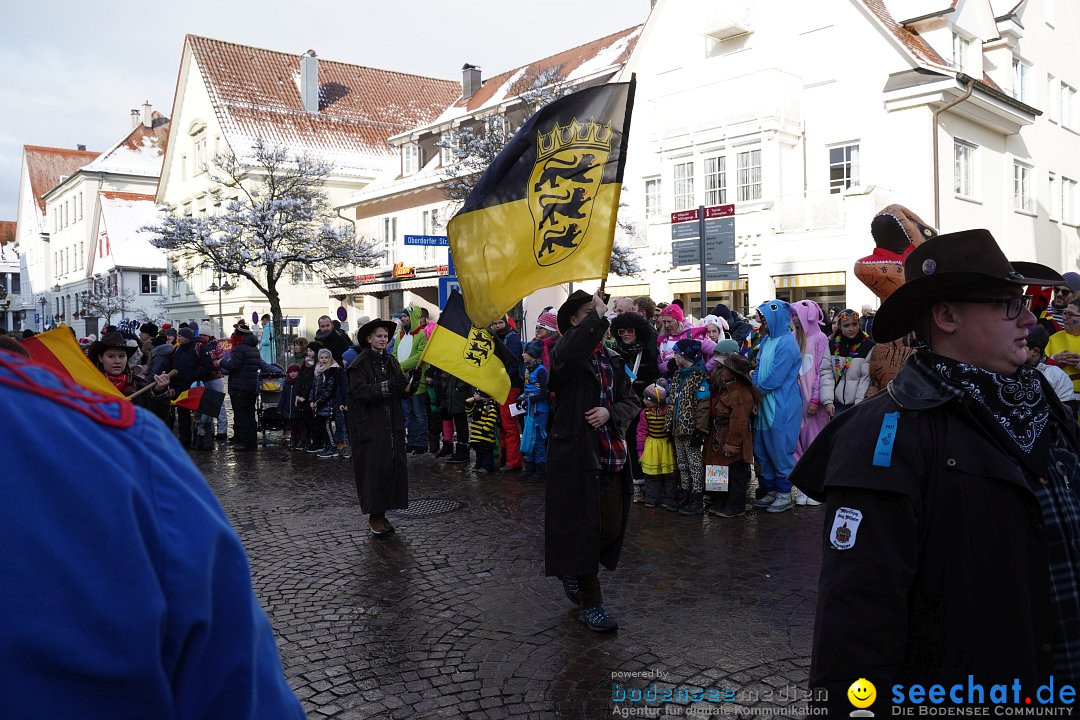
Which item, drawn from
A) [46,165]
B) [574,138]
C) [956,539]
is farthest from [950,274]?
[46,165]

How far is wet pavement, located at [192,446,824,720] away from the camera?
432 cm

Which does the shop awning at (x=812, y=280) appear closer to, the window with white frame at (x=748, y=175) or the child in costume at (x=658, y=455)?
the window with white frame at (x=748, y=175)

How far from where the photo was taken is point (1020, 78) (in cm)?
2606

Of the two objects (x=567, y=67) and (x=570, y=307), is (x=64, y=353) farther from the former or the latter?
(x=567, y=67)

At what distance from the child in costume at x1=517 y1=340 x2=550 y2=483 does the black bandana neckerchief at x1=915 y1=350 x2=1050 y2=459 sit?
8.00 metres

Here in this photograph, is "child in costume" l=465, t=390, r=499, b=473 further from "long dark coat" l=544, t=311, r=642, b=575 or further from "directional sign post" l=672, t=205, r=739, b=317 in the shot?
"long dark coat" l=544, t=311, r=642, b=575

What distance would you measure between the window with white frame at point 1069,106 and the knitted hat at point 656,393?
84.8 ft

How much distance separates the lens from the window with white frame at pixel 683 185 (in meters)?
24.4

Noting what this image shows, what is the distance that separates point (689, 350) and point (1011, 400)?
6235 mm

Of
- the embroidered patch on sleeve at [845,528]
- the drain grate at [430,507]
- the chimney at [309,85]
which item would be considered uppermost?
the chimney at [309,85]

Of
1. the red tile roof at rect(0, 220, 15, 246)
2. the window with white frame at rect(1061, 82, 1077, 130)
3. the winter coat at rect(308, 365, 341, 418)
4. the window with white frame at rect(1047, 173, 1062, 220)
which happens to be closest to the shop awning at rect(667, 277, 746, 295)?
the window with white frame at rect(1047, 173, 1062, 220)

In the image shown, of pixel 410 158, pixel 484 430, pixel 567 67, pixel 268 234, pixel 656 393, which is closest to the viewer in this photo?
pixel 656 393

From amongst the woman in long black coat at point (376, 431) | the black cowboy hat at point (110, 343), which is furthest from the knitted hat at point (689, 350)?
the black cowboy hat at point (110, 343)

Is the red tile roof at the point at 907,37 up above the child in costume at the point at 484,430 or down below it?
above
